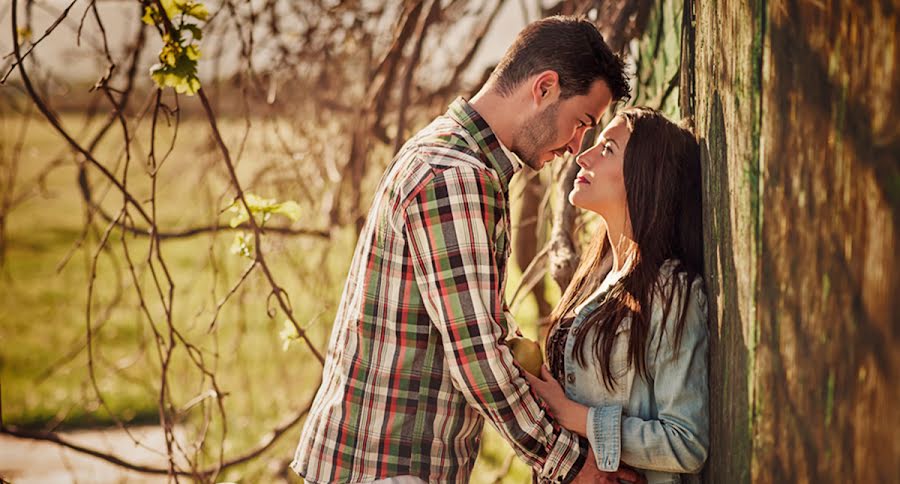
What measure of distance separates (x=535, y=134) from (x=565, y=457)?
723 mm

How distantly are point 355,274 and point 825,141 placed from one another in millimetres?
1101

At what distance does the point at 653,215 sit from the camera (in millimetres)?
2020

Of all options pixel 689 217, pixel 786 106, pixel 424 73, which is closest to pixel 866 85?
pixel 786 106

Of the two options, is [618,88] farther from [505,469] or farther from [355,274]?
[505,469]

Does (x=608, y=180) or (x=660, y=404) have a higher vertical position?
(x=608, y=180)

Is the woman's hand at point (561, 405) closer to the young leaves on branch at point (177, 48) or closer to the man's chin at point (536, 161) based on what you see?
the man's chin at point (536, 161)

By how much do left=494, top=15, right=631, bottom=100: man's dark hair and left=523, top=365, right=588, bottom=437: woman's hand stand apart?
2.14ft

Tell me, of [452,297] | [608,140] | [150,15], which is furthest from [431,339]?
[150,15]

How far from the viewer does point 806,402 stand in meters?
1.24

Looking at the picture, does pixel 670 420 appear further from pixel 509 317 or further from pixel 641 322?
pixel 509 317

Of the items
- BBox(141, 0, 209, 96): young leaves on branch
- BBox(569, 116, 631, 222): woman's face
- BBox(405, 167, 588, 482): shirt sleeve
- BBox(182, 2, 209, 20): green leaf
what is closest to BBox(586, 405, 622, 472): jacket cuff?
BBox(405, 167, 588, 482): shirt sleeve

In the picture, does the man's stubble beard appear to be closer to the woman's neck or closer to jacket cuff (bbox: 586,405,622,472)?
the woman's neck

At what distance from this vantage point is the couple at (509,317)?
70.5 inches

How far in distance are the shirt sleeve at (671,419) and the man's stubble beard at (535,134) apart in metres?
0.47
